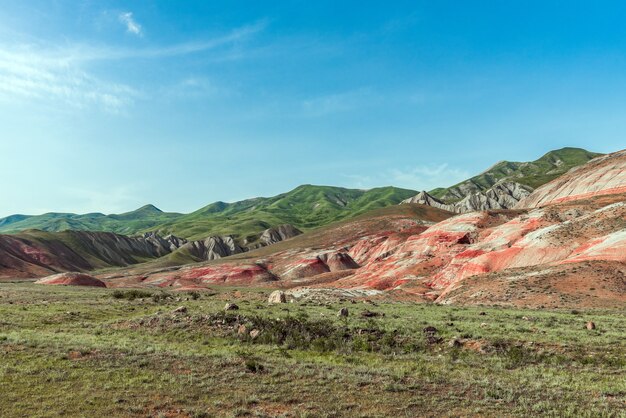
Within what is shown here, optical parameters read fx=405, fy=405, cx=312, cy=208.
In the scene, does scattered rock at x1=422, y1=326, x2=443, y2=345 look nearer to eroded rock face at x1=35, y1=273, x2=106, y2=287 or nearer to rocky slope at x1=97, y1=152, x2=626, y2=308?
rocky slope at x1=97, y1=152, x2=626, y2=308

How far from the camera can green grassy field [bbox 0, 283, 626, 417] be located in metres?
13.4

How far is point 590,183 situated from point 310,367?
12200 centimetres

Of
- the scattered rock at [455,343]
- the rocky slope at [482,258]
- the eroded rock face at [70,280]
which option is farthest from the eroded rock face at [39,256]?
the scattered rock at [455,343]

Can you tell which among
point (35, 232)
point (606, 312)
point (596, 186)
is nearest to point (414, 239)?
point (596, 186)

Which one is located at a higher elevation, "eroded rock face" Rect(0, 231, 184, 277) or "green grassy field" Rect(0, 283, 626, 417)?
"eroded rock face" Rect(0, 231, 184, 277)

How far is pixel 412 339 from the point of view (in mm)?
23453

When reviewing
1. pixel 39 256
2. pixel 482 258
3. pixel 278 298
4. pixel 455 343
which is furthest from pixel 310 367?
pixel 39 256

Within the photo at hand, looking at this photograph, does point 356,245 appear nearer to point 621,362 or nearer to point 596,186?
point 596,186

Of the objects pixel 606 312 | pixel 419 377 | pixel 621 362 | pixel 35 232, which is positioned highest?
pixel 35 232

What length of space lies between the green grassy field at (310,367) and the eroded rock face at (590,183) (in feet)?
303

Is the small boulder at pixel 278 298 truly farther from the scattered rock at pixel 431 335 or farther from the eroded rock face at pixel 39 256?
the eroded rock face at pixel 39 256

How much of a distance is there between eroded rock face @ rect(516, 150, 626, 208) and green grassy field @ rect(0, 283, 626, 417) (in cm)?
9239

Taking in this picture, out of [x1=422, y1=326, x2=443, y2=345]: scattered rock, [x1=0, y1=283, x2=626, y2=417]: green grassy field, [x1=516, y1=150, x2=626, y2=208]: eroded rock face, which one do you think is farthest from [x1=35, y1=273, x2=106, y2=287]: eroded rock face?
[x1=516, y1=150, x2=626, y2=208]: eroded rock face

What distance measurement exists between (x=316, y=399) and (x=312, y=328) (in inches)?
465
